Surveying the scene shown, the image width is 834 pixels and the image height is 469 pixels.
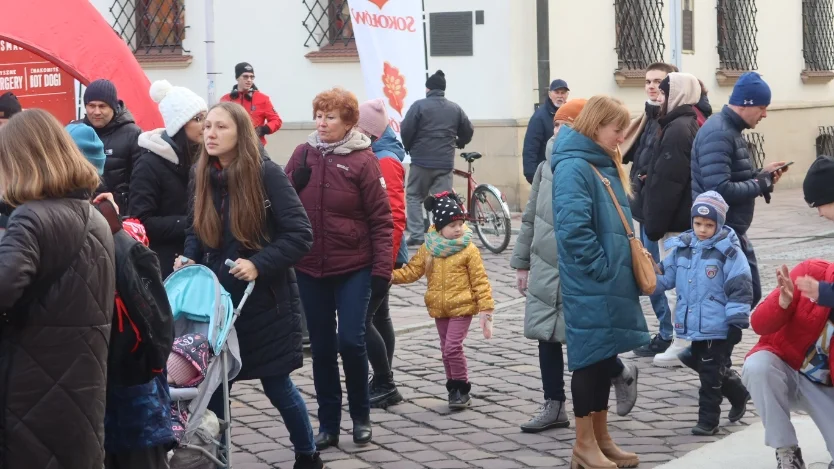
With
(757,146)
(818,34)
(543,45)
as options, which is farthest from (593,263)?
(818,34)

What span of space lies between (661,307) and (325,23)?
39.3 feet

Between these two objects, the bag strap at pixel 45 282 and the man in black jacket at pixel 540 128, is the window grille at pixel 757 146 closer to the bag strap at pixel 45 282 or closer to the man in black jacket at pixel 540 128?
the man in black jacket at pixel 540 128

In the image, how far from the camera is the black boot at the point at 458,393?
7.91 metres

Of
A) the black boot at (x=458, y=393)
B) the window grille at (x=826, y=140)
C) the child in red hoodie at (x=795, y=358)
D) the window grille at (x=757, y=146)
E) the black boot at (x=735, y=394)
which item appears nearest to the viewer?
the child in red hoodie at (x=795, y=358)

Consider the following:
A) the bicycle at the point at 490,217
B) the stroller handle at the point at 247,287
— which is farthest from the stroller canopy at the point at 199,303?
the bicycle at the point at 490,217

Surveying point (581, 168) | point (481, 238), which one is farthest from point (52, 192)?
point (481, 238)

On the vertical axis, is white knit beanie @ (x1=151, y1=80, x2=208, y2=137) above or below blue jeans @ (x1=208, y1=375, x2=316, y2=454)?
above

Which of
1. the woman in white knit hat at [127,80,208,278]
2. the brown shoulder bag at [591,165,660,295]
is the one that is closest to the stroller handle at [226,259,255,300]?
the woman in white knit hat at [127,80,208,278]

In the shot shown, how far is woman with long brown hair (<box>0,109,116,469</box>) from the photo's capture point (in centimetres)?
434

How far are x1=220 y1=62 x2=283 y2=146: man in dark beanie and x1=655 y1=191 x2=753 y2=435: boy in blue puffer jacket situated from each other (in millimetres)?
9690

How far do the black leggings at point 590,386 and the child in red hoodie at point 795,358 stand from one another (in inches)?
26.1

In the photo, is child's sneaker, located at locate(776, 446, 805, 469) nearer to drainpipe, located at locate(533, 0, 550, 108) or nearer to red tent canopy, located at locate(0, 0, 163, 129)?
red tent canopy, located at locate(0, 0, 163, 129)

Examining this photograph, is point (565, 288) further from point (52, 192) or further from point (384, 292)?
point (52, 192)

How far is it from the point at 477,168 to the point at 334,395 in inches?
478
